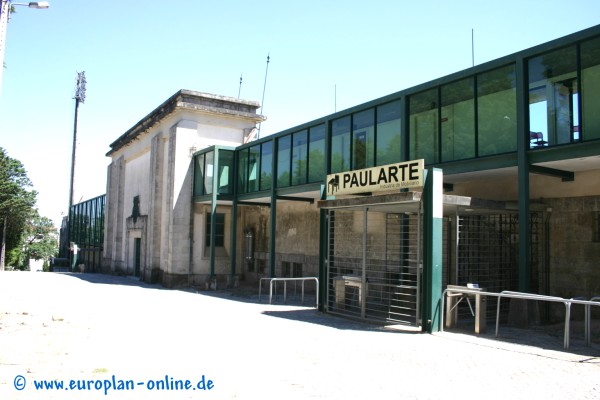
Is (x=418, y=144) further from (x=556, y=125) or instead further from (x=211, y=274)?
(x=211, y=274)

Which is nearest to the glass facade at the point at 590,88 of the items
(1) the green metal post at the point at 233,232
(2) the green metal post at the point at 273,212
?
(2) the green metal post at the point at 273,212

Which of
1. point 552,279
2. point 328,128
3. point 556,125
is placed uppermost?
point 328,128

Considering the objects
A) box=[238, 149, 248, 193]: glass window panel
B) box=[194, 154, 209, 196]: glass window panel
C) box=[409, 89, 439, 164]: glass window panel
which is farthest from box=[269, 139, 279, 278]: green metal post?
box=[409, 89, 439, 164]: glass window panel

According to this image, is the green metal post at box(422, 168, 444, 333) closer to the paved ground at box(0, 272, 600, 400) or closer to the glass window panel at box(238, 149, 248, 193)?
the paved ground at box(0, 272, 600, 400)

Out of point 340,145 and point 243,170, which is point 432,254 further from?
point 243,170

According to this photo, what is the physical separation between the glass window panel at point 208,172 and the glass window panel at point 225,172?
0.50m

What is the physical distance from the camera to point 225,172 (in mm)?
22250

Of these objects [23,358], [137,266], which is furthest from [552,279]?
[137,266]

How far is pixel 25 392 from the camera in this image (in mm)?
6020

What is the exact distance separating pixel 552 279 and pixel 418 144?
4.55 metres

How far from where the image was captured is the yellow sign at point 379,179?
10602mm

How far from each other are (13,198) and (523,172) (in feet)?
141

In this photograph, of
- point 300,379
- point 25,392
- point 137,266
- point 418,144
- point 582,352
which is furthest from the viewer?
point 137,266

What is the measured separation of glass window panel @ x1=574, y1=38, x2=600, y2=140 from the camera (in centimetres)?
996
